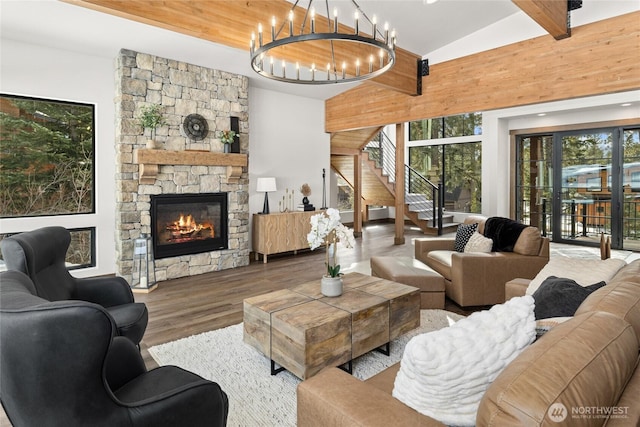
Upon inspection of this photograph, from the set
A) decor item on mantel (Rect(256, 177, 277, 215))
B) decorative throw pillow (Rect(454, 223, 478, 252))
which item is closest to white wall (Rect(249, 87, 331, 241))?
decor item on mantel (Rect(256, 177, 277, 215))

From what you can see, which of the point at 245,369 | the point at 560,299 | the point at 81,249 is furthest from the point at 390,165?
the point at 560,299

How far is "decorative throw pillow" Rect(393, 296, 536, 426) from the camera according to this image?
1.16 meters

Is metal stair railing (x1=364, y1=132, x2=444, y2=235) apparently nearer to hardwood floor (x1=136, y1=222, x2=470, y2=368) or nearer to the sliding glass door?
the sliding glass door

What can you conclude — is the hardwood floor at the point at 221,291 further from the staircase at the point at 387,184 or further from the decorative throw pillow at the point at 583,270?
the staircase at the point at 387,184

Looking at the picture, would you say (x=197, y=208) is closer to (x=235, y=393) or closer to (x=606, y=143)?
(x=235, y=393)

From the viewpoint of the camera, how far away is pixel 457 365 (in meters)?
1.16

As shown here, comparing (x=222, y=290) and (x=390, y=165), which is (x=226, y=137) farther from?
(x=390, y=165)

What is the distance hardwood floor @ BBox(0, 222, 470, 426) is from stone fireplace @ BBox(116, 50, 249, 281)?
0.47 meters

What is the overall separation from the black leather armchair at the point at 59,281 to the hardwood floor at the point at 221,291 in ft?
1.64

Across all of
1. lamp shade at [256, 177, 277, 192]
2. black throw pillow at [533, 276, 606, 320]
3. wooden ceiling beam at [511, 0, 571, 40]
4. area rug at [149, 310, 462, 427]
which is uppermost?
wooden ceiling beam at [511, 0, 571, 40]

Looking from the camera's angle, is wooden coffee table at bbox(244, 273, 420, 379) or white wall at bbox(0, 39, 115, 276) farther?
white wall at bbox(0, 39, 115, 276)

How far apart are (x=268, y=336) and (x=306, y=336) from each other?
41 cm

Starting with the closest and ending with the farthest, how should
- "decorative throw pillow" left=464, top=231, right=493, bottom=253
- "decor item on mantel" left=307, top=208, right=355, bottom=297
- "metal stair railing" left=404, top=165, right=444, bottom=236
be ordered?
"decor item on mantel" left=307, top=208, right=355, bottom=297 → "decorative throw pillow" left=464, top=231, right=493, bottom=253 → "metal stair railing" left=404, top=165, right=444, bottom=236

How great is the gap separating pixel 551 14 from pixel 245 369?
4.74m
